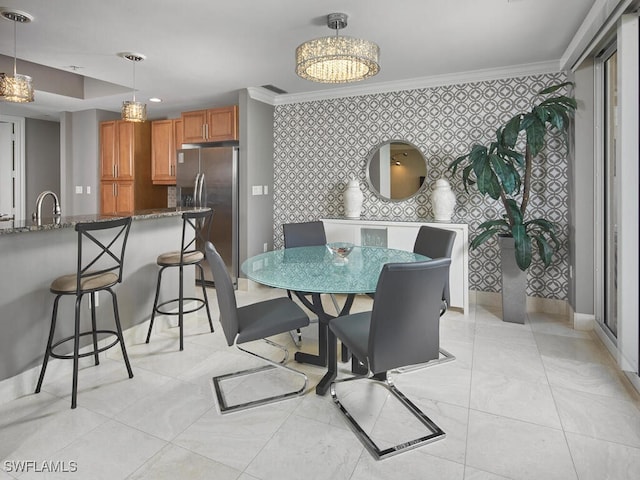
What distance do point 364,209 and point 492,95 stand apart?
1749 millimetres

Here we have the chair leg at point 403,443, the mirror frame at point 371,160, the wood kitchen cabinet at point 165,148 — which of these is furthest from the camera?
the wood kitchen cabinet at point 165,148

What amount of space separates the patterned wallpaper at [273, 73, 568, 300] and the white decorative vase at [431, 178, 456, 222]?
0.69 ft

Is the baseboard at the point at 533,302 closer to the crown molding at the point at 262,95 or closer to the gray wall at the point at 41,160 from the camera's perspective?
the crown molding at the point at 262,95

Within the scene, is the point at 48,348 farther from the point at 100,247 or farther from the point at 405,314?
the point at 405,314

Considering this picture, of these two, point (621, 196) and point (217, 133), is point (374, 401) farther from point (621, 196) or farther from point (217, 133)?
point (217, 133)

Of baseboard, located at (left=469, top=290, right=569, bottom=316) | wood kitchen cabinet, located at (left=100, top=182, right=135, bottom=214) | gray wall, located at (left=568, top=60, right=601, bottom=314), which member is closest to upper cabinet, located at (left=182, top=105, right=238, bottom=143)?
wood kitchen cabinet, located at (left=100, top=182, right=135, bottom=214)

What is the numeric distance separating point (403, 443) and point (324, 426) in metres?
0.39

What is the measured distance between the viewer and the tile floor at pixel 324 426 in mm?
1671

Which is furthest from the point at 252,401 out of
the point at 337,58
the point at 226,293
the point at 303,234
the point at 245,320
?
the point at 337,58

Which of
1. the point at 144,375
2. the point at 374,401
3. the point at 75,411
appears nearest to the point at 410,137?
the point at 374,401

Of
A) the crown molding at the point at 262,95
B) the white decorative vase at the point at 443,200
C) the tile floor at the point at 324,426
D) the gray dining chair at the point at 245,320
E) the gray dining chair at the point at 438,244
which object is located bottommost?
the tile floor at the point at 324,426

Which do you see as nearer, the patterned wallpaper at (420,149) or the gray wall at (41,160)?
the patterned wallpaper at (420,149)

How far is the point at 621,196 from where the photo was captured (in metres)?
2.38

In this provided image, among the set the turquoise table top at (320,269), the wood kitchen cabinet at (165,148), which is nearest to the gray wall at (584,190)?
the turquoise table top at (320,269)
